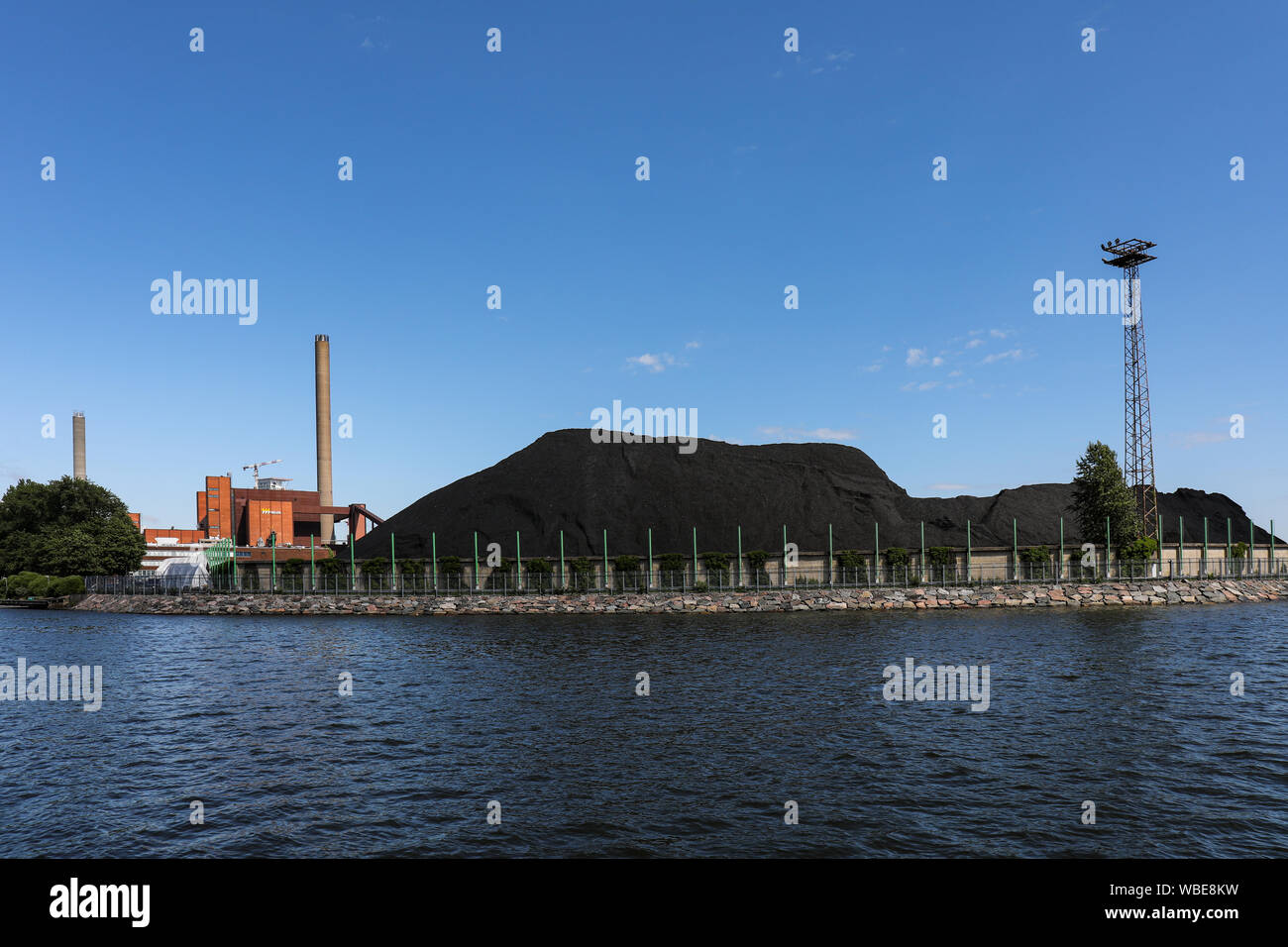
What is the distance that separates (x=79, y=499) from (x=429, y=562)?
174 feet

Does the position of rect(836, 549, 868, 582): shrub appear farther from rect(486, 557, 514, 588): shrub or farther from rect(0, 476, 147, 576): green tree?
rect(0, 476, 147, 576): green tree

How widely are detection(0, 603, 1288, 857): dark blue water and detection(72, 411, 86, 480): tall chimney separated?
452 feet

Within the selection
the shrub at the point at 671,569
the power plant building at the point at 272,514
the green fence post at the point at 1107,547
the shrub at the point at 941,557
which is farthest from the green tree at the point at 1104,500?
the power plant building at the point at 272,514

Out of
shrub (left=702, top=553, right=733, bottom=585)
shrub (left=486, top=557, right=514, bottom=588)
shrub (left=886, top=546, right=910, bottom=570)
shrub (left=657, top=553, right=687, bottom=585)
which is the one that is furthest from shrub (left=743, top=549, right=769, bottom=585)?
shrub (left=486, top=557, right=514, bottom=588)

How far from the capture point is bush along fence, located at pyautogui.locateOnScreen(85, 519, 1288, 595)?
7681 cm

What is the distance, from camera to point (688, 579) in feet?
251

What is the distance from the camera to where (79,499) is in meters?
99.7

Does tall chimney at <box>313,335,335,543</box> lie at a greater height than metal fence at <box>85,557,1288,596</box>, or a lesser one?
greater

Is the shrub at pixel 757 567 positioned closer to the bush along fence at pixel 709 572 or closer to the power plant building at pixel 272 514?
the bush along fence at pixel 709 572

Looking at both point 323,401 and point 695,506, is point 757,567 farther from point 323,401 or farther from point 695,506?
point 323,401

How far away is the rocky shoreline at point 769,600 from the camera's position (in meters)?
70.1

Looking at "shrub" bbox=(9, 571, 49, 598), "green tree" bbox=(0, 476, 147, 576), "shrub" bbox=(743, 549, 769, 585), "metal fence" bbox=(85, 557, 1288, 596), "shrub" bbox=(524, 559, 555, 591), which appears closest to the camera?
"metal fence" bbox=(85, 557, 1288, 596)

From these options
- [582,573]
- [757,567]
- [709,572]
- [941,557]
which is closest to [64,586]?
[582,573]
